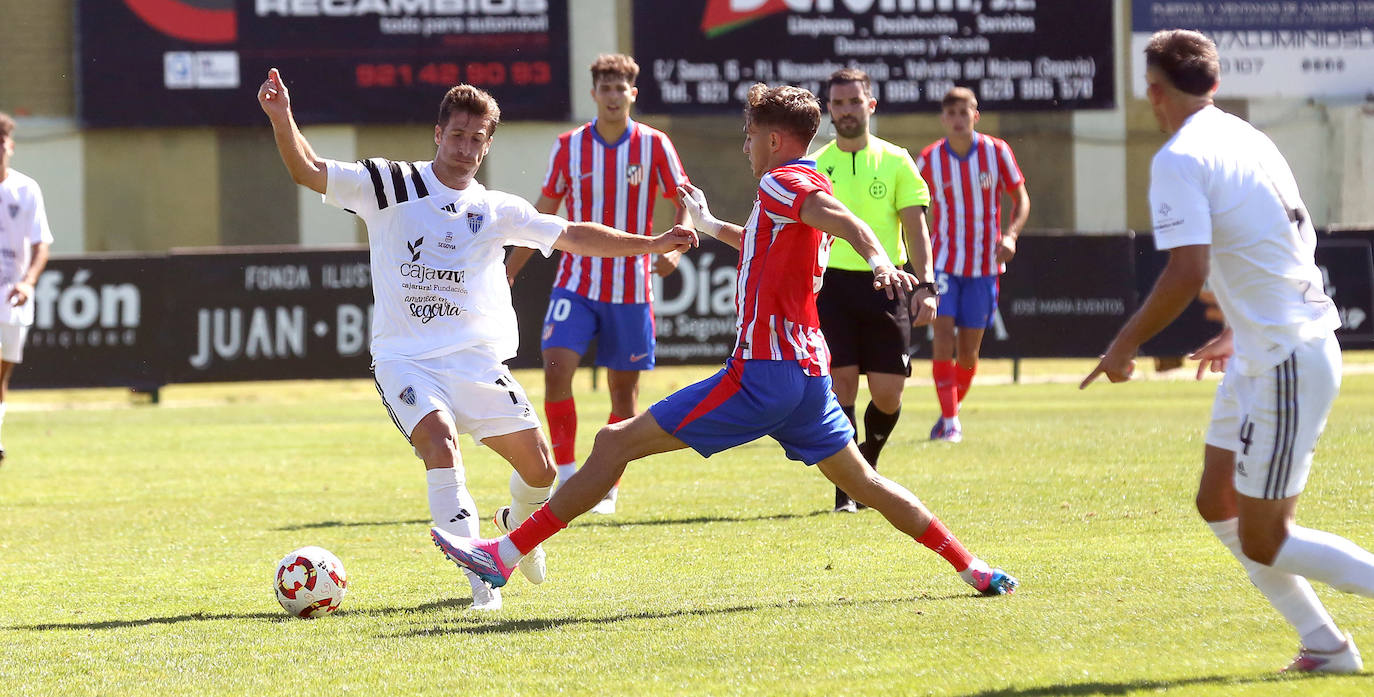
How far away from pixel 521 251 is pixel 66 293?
11.3 metres

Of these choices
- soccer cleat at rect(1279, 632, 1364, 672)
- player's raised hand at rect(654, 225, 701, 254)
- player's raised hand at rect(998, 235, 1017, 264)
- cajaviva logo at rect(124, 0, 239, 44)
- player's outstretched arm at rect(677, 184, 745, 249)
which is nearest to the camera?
soccer cleat at rect(1279, 632, 1364, 672)

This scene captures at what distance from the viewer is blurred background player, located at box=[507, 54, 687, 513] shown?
9.14m

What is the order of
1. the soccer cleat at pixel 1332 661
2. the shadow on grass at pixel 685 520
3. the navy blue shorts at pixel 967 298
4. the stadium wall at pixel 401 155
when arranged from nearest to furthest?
the soccer cleat at pixel 1332 661 → the shadow on grass at pixel 685 520 → the navy blue shorts at pixel 967 298 → the stadium wall at pixel 401 155

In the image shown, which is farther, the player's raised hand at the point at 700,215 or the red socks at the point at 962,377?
the red socks at the point at 962,377

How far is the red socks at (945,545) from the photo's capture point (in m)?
5.98

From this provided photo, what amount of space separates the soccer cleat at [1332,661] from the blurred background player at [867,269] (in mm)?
4005

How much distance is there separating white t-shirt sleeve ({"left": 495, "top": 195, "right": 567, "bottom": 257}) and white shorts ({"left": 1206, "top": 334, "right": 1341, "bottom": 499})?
2.81 meters

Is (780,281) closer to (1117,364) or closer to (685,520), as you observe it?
(1117,364)

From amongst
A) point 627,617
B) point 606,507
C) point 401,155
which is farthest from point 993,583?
point 401,155

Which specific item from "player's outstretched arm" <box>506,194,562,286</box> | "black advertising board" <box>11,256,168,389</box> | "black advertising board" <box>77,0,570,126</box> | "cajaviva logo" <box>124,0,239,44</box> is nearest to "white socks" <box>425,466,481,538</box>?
"player's outstretched arm" <box>506,194,562,286</box>

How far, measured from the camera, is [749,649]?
17.0 ft

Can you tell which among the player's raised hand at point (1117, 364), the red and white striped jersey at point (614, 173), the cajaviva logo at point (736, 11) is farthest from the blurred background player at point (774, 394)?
the cajaviva logo at point (736, 11)

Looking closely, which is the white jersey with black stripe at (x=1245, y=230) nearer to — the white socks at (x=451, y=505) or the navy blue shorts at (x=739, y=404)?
the navy blue shorts at (x=739, y=404)

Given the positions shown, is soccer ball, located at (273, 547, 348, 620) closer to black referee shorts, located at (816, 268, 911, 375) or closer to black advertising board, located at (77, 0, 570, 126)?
black referee shorts, located at (816, 268, 911, 375)
